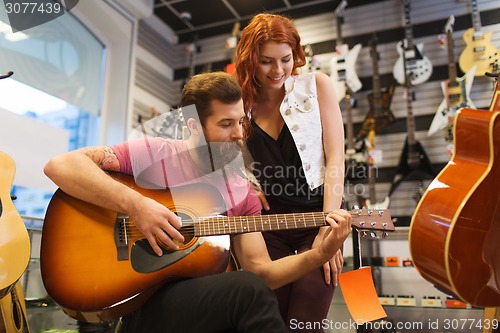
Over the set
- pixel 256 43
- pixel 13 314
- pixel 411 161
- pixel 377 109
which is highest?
pixel 377 109

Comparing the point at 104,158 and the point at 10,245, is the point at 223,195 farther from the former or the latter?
the point at 10,245

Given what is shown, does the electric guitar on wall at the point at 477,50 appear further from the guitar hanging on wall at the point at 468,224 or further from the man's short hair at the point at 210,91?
the guitar hanging on wall at the point at 468,224

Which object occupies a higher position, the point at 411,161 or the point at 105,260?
the point at 411,161

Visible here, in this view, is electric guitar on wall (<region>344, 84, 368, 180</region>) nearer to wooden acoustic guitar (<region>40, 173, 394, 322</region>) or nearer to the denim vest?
the denim vest

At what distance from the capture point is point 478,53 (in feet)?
12.5

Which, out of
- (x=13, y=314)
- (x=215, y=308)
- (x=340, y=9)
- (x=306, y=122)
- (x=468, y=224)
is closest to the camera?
(x=468, y=224)

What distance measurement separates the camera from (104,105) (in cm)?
439

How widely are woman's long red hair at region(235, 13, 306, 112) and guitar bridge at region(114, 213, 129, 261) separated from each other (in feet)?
2.34

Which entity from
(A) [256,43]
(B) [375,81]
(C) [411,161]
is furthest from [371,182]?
(A) [256,43]

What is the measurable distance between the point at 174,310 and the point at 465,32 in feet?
12.6

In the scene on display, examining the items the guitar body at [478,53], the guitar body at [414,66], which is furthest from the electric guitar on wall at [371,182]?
the guitar body at [478,53]

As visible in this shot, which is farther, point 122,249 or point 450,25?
point 450,25

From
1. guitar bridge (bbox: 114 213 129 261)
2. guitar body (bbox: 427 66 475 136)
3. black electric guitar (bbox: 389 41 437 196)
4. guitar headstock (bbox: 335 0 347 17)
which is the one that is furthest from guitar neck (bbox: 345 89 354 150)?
guitar bridge (bbox: 114 213 129 261)

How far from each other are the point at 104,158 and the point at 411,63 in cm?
337
